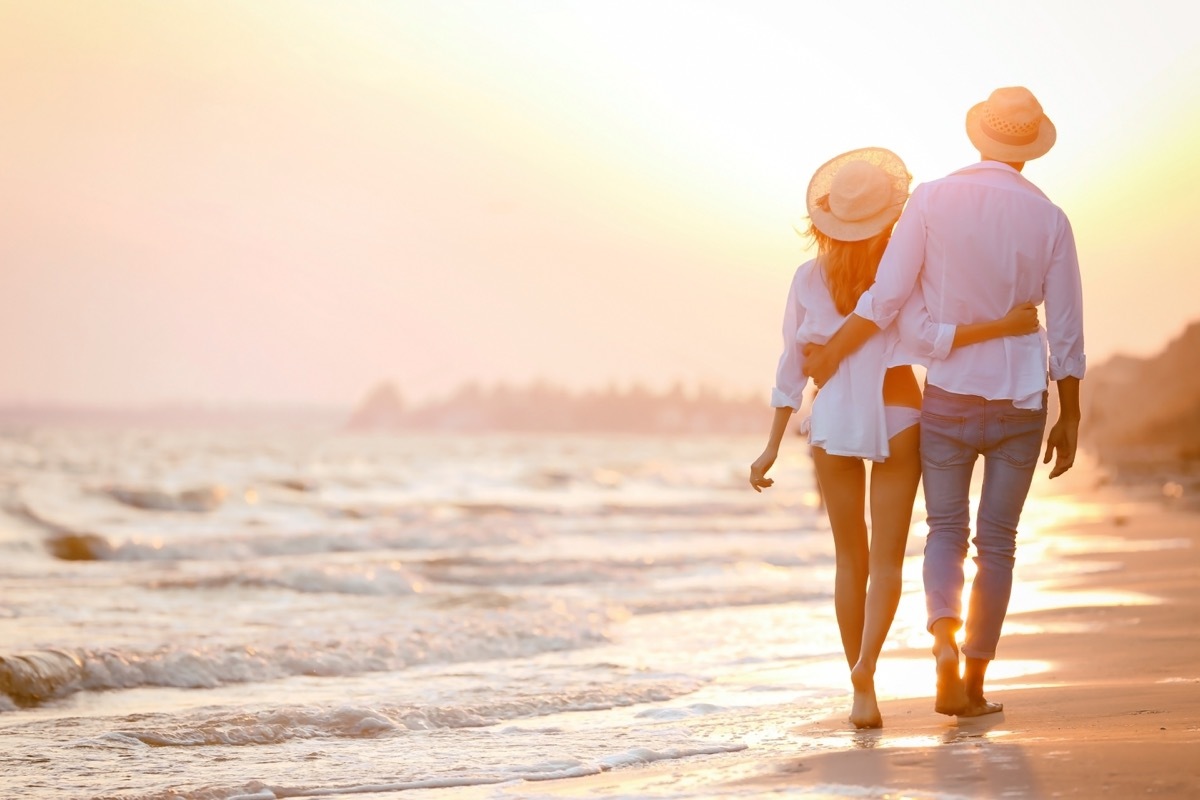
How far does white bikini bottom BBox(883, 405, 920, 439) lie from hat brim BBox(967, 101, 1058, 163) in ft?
2.80

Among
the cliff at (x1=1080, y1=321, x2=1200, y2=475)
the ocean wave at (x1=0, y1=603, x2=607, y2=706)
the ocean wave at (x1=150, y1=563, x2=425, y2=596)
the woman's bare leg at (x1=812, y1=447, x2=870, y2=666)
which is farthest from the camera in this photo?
the cliff at (x1=1080, y1=321, x2=1200, y2=475)

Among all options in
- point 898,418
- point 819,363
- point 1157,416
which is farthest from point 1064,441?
point 1157,416

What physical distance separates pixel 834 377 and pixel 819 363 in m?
0.07

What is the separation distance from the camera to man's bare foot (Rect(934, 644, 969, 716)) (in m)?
3.92

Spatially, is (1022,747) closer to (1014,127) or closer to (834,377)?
(834,377)

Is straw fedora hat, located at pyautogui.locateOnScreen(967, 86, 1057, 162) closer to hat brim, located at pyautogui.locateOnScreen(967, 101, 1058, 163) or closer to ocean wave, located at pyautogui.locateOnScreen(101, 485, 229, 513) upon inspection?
hat brim, located at pyautogui.locateOnScreen(967, 101, 1058, 163)

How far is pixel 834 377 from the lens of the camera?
13.6 ft

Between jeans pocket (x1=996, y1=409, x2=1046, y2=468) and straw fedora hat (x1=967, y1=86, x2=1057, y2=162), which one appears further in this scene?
straw fedora hat (x1=967, y1=86, x2=1057, y2=162)

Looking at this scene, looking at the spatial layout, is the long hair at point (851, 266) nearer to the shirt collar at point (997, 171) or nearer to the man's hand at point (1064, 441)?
the shirt collar at point (997, 171)

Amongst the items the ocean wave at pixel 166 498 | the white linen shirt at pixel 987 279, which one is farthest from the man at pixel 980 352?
the ocean wave at pixel 166 498

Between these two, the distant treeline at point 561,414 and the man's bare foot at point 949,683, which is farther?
the distant treeline at point 561,414

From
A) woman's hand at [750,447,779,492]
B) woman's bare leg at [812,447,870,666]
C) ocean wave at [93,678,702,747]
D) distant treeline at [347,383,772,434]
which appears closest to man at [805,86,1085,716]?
woman's bare leg at [812,447,870,666]

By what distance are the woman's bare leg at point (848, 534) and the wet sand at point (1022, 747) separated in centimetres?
33

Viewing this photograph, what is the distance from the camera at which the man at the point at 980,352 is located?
3.99 meters
